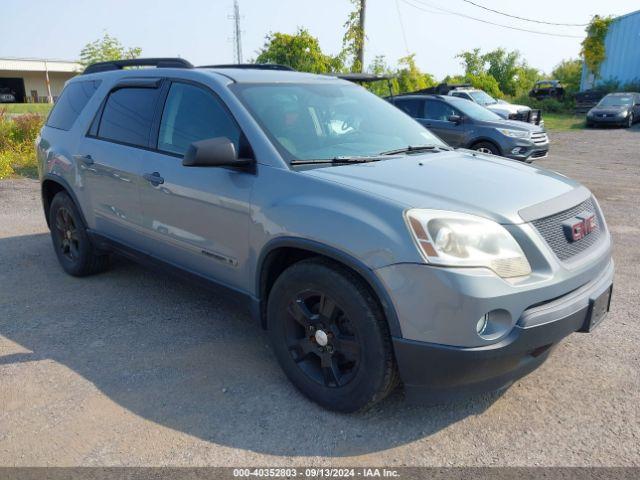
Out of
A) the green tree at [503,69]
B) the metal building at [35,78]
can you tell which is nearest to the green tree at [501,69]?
the green tree at [503,69]

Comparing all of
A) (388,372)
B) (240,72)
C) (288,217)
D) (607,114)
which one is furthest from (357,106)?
(607,114)

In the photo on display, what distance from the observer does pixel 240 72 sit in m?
3.89

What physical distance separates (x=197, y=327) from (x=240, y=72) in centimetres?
185

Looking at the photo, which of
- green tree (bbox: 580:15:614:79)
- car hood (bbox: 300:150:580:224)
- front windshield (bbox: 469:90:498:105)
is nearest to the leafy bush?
car hood (bbox: 300:150:580:224)

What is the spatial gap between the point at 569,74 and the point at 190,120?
46.8m

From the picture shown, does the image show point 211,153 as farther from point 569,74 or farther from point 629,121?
point 569,74

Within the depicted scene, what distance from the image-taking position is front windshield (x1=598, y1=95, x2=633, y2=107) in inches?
955

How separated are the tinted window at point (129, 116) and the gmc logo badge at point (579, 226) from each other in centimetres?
281

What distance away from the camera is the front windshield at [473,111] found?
38.8 ft

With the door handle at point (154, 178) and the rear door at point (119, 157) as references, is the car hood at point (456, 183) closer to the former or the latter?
the door handle at point (154, 178)

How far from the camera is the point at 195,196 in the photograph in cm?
350

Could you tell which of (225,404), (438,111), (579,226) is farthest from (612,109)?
(225,404)

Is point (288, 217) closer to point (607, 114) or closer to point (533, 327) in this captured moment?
point (533, 327)

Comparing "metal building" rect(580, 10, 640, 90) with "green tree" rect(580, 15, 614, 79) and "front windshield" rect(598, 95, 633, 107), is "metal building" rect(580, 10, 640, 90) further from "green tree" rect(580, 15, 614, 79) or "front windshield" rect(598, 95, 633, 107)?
"front windshield" rect(598, 95, 633, 107)
